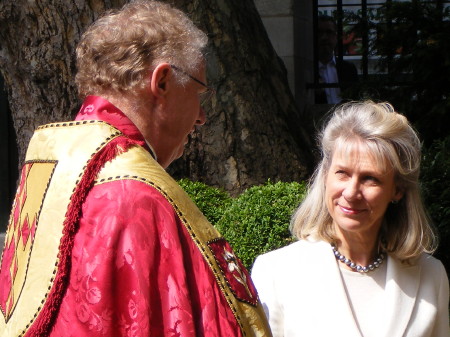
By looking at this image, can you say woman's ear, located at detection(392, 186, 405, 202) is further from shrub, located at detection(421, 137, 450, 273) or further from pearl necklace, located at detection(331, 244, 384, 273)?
shrub, located at detection(421, 137, 450, 273)

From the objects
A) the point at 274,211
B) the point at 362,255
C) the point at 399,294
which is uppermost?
the point at 362,255

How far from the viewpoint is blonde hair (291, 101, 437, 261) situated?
3.37 m

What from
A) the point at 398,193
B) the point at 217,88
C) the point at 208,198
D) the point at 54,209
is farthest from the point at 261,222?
the point at 54,209

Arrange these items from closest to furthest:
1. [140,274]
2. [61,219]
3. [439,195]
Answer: [140,274] → [61,219] → [439,195]

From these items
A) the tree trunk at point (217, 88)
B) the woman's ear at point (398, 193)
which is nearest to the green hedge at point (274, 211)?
the tree trunk at point (217, 88)

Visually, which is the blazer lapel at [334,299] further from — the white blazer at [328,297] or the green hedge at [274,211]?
the green hedge at [274,211]

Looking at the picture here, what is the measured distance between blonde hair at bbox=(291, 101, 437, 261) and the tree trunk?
266 cm

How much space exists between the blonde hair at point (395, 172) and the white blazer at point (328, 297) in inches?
3.0

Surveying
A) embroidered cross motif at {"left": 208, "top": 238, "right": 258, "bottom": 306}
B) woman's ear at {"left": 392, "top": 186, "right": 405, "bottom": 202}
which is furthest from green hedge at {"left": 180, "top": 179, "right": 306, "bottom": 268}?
embroidered cross motif at {"left": 208, "top": 238, "right": 258, "bottom": 306}

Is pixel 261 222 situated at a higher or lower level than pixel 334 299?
lower

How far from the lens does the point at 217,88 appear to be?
629 centimetres

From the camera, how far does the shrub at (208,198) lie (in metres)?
5.61

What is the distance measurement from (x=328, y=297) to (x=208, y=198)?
8.37ft

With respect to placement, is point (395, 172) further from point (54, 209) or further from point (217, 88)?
point (217, 88)
